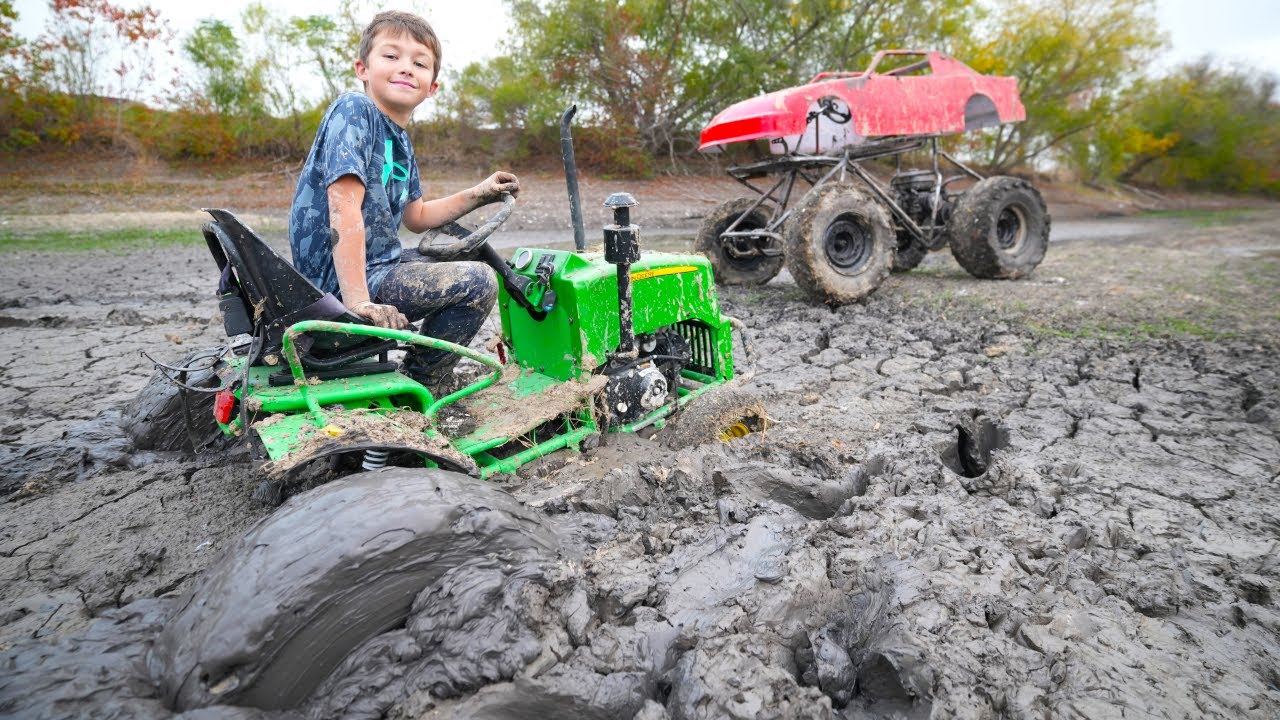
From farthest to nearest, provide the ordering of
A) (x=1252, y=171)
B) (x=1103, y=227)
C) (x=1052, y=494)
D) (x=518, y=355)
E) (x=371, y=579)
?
(x=1252, y=171), (x=1103, y=227), (x=518, y=355), (x=1052, y=494), (x=371, y=579)

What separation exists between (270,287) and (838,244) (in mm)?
4830

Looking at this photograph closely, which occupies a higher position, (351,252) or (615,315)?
(351,252)

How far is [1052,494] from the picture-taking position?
257cm

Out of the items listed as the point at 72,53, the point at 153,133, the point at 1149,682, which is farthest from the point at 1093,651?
the point at 72,53

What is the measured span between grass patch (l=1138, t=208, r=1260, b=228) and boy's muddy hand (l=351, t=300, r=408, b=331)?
15102 mm

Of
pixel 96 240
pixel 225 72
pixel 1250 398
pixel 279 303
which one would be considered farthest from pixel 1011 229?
pixel 225 72

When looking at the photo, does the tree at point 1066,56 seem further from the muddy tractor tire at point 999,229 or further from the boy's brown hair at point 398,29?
the boy's brown hair at point 398,29

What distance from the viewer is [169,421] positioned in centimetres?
321

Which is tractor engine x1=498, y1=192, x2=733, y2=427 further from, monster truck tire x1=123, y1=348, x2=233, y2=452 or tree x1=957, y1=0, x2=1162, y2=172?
tree x1=957, y1=0, x2=1162, y2=172

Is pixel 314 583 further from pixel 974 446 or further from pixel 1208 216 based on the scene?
pixel 1208 216

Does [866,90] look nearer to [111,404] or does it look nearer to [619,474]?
[619,474]

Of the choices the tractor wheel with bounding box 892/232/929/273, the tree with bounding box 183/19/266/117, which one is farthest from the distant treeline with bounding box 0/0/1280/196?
the tractor wheel with bounding box 892/232/929/273

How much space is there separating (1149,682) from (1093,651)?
12 cm

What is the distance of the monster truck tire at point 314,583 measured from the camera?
4.74 ft
